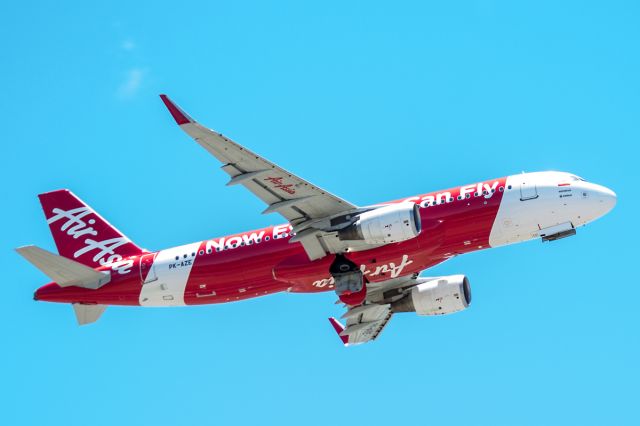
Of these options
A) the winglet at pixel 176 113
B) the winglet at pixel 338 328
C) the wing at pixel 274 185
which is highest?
the winglet at pixel 176 113

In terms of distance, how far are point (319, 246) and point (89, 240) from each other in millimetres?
15264

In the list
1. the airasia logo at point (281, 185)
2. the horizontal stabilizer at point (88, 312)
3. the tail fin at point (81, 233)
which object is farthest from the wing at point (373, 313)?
the horizontal stabilizer at point (88, 312)

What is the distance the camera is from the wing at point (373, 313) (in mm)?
63312

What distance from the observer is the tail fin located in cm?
6212

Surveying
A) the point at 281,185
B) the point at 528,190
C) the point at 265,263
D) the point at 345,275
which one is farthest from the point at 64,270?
the point at 528,190

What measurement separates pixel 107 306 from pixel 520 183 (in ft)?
81.2

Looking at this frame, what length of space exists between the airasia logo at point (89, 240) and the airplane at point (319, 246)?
84 millimetres

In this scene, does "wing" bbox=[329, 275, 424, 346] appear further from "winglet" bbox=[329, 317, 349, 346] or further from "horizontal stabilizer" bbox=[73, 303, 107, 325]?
"horizontal stabilizer" bbox=[73, 303, 107, 325]

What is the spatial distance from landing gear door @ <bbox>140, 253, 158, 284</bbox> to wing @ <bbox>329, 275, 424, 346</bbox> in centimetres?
1180

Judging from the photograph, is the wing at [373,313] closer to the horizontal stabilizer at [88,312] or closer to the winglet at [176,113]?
the horizontal stabilizer at [88,312]

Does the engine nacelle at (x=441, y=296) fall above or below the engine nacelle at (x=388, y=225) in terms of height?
below

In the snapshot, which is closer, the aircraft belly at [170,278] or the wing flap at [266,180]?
the wing flap at [266,180]

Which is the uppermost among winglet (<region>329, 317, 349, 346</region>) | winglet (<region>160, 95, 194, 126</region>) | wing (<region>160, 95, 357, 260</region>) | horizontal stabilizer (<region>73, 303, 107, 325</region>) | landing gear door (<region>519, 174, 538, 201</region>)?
winglet (<region>160, 95, 194, 126</region>)

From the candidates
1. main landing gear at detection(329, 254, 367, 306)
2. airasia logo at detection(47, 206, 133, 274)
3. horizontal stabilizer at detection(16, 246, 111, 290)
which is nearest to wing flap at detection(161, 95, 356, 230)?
main landing gear at detection(329, 254, 367, 306)
